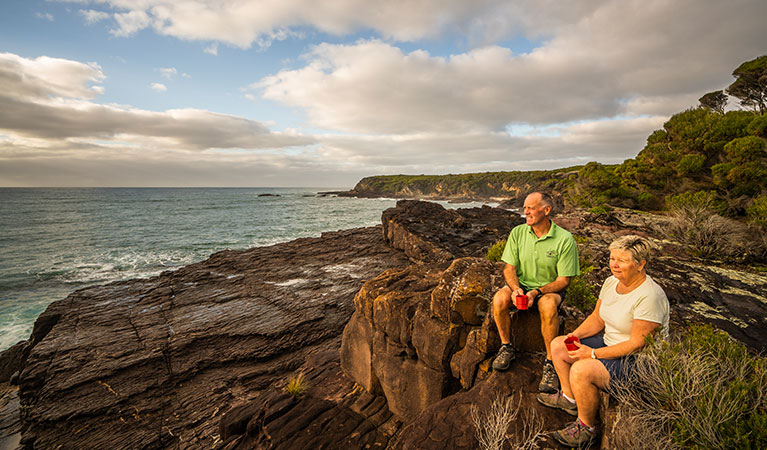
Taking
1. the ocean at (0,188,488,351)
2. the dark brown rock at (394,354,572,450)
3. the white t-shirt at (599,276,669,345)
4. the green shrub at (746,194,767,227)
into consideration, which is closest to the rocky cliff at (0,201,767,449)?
the dark brown rock at (394,354,572,450)

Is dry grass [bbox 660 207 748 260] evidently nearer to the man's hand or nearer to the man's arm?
the man's arm

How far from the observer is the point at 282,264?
19.1 meters

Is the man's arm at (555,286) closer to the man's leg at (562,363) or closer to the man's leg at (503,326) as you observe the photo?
the man's leg at (503,326)

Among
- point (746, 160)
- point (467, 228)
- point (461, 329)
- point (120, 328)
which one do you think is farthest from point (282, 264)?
point (746, 160)

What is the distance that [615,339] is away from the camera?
3184 millimetres

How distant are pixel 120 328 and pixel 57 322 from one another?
2.79 meters

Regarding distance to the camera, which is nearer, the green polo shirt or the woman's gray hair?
the woman's gray hair

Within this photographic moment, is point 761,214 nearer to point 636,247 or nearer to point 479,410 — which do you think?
point 636,247

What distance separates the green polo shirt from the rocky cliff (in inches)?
23.2

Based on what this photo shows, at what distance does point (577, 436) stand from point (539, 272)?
1945 millimetres

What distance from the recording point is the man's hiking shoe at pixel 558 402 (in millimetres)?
3225

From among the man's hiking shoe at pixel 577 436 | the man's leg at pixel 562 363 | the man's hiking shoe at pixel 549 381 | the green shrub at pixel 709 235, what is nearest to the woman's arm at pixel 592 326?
the man's leg at pixel 562 363

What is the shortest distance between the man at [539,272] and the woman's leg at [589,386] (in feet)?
2.63

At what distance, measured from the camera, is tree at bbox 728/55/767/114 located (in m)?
23.0
